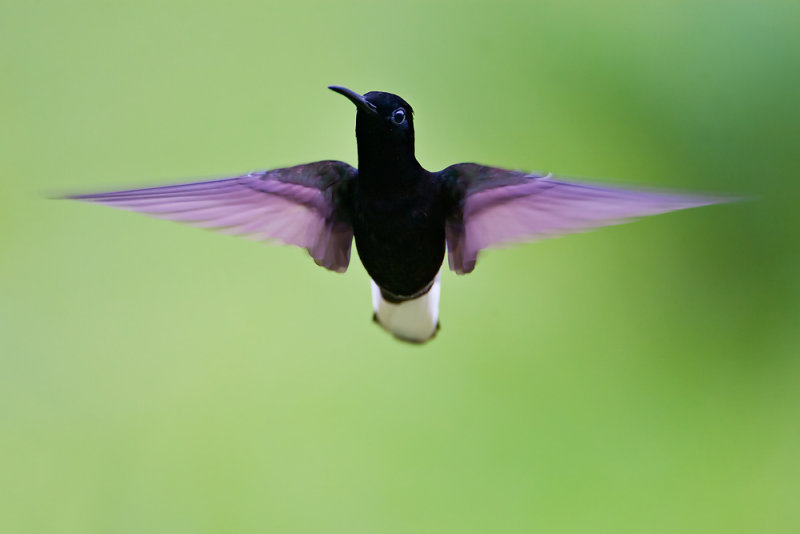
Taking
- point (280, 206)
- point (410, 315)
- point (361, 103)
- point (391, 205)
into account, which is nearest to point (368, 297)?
point (410, 315)

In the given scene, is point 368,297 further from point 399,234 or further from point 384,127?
point 384,127

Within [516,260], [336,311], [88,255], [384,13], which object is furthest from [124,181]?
[516,260]

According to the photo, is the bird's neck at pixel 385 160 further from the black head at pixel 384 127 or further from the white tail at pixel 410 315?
the white tail at pixel 410 315

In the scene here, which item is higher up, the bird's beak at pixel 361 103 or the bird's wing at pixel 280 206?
the bird's beak at pixel 361 103

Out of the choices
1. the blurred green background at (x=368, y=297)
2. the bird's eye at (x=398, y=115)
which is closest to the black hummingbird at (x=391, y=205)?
the bird's eye at (x=398, y=115)

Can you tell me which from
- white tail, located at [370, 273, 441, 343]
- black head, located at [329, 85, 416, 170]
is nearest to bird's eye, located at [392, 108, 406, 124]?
black head, located at [329, 85, 416, 170]

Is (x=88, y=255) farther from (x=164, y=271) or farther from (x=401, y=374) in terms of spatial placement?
(x=401, y=374)
